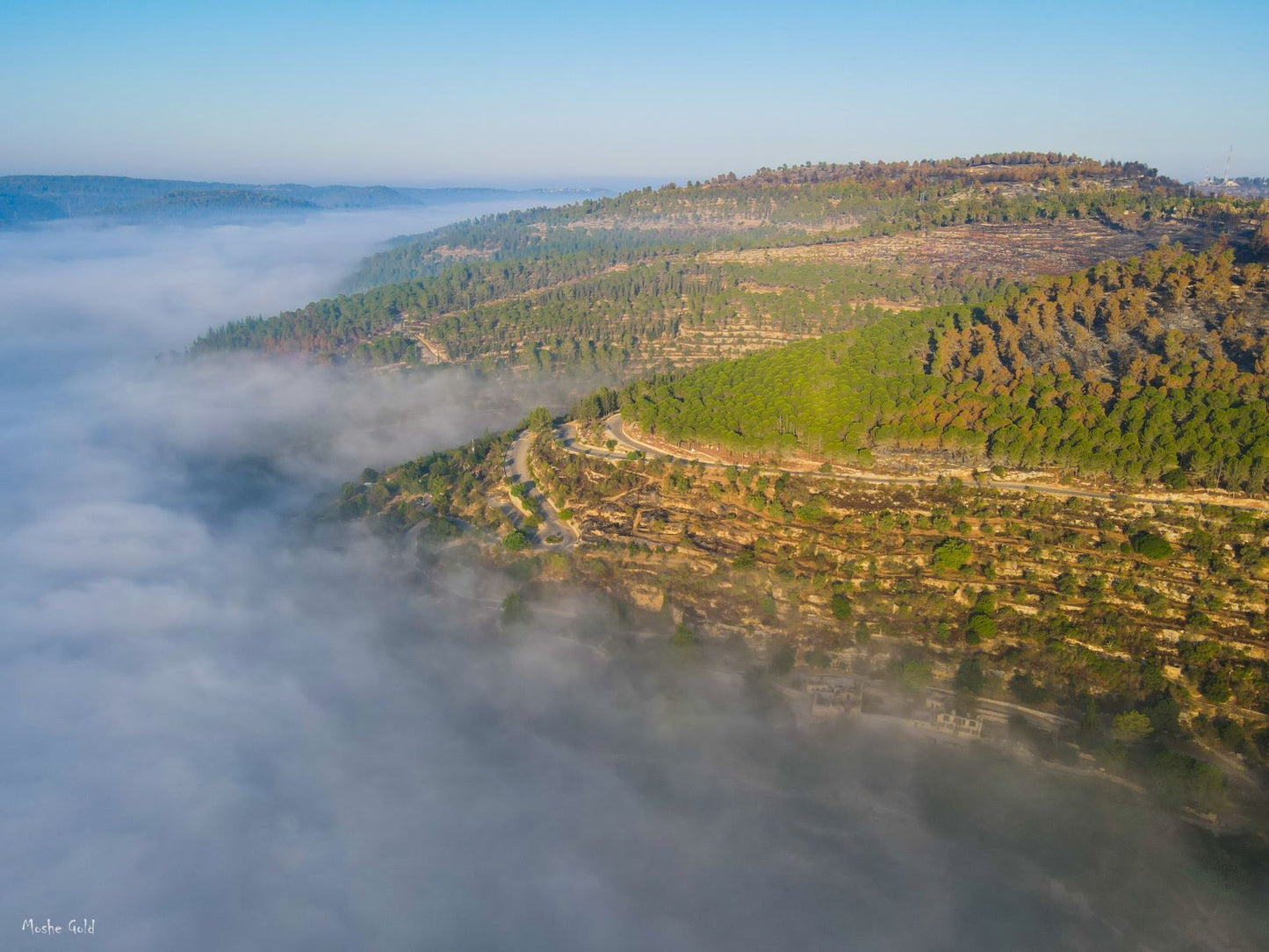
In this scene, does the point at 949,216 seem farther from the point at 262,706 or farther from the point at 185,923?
the point at 185,923

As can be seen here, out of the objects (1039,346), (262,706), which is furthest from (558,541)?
(1039,346)

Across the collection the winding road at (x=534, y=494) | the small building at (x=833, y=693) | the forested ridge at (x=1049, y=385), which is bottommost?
the small building at (x=833, y=693)

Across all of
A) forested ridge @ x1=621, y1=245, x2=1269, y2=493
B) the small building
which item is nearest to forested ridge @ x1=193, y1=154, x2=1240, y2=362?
forested ridge @ x1=621, y1=245, x2=1269, y2=493

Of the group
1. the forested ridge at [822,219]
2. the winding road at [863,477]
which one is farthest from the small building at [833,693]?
the forested ridge at [822,219]

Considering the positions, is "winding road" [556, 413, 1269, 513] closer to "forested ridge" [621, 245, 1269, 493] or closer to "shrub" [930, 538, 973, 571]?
"forested ridge" [621, 245, 1269, 493]

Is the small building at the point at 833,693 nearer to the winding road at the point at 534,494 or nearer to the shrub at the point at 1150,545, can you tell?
the shrub at the point at 1150,545

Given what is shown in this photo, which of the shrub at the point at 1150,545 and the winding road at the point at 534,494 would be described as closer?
the shrub at the point at 1150,545

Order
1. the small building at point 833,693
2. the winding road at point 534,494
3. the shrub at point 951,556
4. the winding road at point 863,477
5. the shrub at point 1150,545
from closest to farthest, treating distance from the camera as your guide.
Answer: the small building at point 833,693
the shrub at point 1150,545
the shrub at point 951,556
the winding road at point 863,477
the winding road at point 534,494

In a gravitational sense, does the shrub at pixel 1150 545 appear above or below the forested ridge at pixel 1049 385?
below

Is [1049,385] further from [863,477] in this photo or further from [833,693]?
[833,693]
